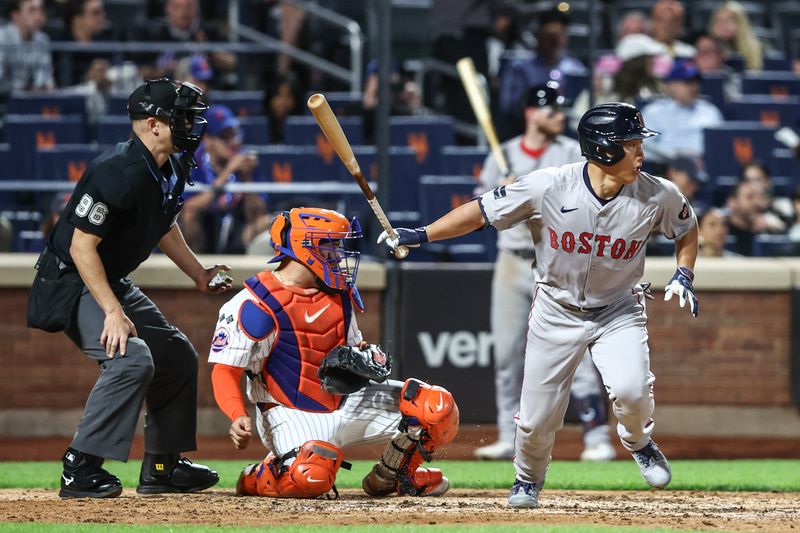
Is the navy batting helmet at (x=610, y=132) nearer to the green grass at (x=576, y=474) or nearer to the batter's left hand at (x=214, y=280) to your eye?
the batter's left hand at (x=214, y=280)

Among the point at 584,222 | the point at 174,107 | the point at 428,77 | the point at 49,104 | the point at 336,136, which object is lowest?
the point at 584,222

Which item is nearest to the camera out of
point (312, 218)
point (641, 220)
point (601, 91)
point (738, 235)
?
point (641, 220)

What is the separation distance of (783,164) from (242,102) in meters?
4.61

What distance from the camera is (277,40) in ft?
39.8

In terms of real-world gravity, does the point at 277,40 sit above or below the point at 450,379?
above

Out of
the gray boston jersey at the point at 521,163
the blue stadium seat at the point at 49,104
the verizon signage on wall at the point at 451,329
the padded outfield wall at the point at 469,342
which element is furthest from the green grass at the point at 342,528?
the blue stadium seat at the point at 49,104

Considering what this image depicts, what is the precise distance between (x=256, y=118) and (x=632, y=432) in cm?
591

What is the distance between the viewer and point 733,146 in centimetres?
1114

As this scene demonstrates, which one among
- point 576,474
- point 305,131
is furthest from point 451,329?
point 305,131

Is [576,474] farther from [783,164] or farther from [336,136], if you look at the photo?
[783,164]

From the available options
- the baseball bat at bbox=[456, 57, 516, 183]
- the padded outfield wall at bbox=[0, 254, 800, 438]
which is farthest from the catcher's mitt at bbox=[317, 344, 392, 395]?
the padded outfield wall at bbox=[0, 254, 800, 438]

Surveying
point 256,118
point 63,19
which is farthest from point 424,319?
point 63,19

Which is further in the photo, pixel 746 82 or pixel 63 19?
pixel 746 82

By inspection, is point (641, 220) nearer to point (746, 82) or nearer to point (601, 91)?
point (601, 91)
